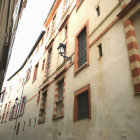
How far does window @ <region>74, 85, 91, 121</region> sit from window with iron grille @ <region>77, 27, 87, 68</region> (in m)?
1.55

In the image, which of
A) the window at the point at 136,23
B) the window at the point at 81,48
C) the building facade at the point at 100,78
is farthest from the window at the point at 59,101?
the window at the point at 136,23

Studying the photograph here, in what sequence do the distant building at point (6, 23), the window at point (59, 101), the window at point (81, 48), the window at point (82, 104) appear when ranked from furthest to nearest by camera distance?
the window at point (59, 101), the window at point (81, 48), the window at point (82, 104), the distant building at point (6, 23)

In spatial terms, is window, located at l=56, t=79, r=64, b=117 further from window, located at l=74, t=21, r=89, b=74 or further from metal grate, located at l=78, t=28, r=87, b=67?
metal grate, located at l=78, t=28, r=87, b=67

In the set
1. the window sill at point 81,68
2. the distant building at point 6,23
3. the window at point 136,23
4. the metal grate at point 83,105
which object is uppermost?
the distant building at point 6,23

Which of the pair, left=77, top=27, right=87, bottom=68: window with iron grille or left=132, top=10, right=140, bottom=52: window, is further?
left=77, top=27, right=87, bottom=68: window with iron grille

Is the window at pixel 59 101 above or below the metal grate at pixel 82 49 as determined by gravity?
below

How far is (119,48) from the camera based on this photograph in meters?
4.88

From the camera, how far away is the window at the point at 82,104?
20.1ft

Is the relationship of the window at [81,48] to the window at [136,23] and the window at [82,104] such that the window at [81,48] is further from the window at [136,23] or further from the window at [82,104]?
the window at [136,23]

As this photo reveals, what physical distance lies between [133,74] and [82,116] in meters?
3.13

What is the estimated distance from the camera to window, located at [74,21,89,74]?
731cm

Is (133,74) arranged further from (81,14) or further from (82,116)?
(81,14)

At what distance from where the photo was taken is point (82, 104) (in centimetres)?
655

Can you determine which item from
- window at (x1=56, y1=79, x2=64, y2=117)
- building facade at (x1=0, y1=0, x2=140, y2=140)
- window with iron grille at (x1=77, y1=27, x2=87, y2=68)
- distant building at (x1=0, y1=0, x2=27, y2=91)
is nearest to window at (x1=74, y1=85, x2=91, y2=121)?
building facade at (x1=0, y1=0, x2=140, y2=140)
